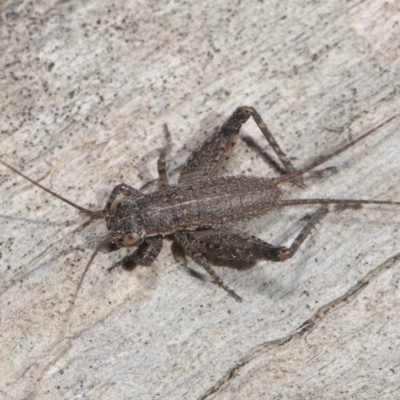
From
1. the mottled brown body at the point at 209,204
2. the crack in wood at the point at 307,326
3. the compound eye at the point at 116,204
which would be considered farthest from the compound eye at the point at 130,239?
the crack in wood at the point at 307,326

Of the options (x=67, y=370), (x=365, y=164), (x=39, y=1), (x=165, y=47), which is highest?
(x=39, y=1)

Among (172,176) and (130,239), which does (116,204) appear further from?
(172,176)

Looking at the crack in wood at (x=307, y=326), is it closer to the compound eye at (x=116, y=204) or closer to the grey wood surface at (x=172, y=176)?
the grey wood surface at (x=172, y=176)

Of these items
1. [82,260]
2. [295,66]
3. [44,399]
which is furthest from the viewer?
[295,66]

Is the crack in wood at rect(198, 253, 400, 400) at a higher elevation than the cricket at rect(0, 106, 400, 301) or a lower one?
lower

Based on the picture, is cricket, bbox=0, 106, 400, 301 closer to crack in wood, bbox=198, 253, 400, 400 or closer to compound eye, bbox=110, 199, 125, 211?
compound eye, bbox=110, 199, 125, 211

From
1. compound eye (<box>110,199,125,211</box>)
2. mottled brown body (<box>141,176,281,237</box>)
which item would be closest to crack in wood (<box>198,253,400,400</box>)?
mottled brown body (<box>141,176,281,237</box>)

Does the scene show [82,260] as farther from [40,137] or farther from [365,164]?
[365,164]

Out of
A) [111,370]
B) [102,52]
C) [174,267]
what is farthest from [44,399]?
[102,52]
